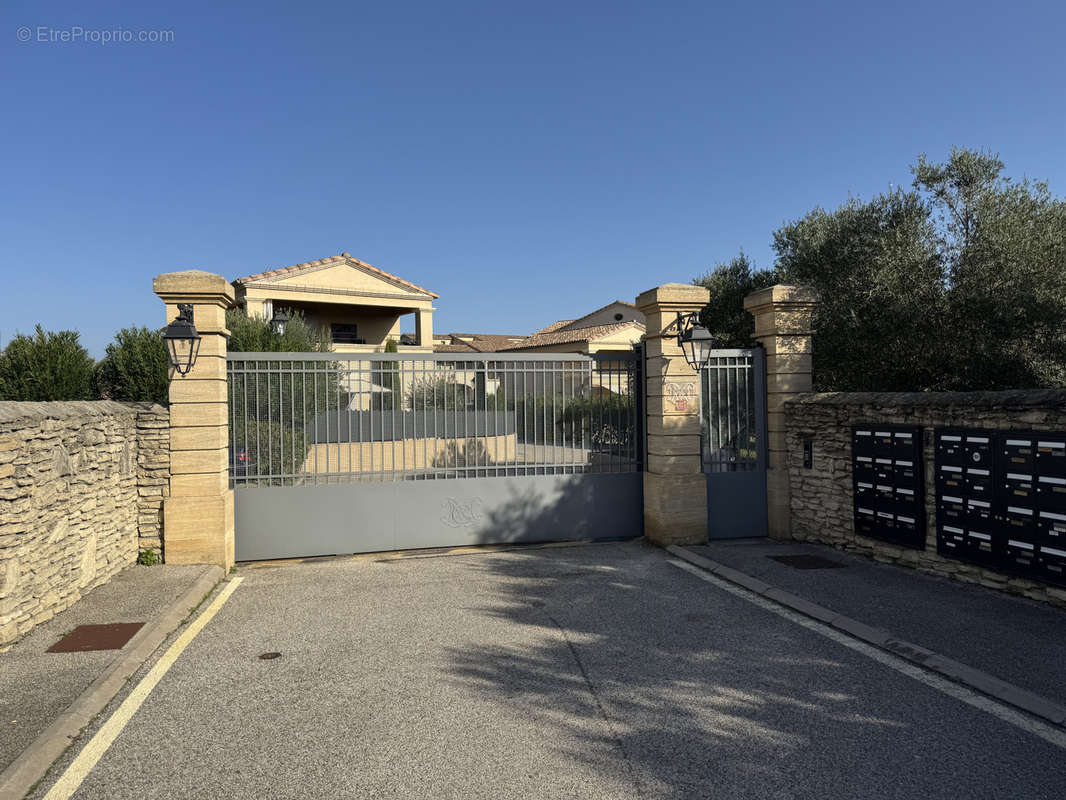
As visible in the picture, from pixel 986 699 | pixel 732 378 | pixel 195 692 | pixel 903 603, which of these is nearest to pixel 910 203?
pixel 732 378

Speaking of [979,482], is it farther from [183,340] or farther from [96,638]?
[183,340]

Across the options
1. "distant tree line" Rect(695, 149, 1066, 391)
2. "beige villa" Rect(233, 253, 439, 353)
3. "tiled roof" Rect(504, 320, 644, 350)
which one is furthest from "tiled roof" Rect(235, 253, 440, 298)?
"distant tree line" Rect(695, 149, 1066, 391)

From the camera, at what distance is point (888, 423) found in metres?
7.98

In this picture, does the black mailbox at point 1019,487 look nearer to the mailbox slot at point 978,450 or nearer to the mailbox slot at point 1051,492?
the mailbox slot at point 1051,492

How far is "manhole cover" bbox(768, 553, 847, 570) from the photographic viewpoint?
791cm

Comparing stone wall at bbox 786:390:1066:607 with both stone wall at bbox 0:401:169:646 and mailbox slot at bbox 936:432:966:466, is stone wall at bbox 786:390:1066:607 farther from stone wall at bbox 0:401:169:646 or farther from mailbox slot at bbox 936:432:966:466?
stone wall at bbox 0:401:169:646

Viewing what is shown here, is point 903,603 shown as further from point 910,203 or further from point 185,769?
point 910,203

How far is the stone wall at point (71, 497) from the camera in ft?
17.7

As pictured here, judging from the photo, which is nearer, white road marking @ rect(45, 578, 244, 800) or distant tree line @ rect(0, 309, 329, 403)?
white road marking @ rect(45, 578, 244, 800)

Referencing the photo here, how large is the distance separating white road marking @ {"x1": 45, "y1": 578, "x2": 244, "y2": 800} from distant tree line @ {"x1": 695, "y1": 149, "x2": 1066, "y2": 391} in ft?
40.2

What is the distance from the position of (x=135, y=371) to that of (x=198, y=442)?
21.2 feet

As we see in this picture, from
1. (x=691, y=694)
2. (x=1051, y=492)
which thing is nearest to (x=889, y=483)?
(x=1051, y=492)

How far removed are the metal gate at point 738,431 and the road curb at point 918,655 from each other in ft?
7.19

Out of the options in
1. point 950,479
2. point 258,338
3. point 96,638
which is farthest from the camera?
point 258,338
